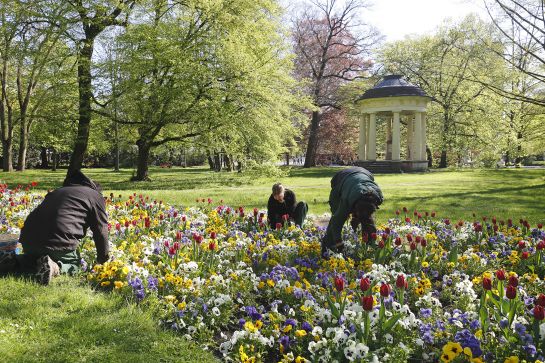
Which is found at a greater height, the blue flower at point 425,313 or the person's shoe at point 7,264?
the person's shoe at point 7,264

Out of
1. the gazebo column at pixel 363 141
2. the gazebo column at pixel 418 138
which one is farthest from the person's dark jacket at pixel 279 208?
the gazebo column at pixel 363 141

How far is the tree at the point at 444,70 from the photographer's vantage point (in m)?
34.2

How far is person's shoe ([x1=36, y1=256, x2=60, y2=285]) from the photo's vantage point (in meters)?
4.89

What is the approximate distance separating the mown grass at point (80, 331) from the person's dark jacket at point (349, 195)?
8.79ft

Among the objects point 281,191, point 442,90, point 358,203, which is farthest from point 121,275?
point 442,90

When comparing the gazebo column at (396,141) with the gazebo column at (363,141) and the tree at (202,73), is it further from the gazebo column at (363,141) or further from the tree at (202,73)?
the tree at (202,73)

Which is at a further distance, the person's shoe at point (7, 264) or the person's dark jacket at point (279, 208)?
the person's dark jacket at point (279, 208)

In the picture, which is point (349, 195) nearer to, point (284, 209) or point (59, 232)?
point (284, 209)

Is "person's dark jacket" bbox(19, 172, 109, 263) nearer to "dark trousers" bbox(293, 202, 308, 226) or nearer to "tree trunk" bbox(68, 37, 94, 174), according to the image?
"dark trousers" bbox(293, 202, 308, 226)

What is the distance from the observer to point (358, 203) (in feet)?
18.6

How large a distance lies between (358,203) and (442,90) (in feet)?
112

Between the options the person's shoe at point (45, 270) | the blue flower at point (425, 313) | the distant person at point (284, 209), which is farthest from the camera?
the distant person at point (284, 209)

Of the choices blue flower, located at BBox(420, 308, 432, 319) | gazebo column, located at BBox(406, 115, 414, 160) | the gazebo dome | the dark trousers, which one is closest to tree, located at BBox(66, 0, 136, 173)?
the dark trousers

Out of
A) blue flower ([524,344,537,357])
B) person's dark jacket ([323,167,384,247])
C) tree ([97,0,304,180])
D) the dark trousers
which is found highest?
tree ([97,0,304,180])
